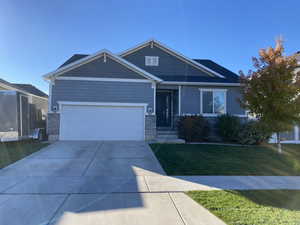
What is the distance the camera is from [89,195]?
179 inches

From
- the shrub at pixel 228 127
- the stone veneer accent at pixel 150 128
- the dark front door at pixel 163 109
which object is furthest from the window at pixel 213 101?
the stone veneer accent at pixel 150 128

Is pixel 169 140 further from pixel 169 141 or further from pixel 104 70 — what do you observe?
pixel 104 70

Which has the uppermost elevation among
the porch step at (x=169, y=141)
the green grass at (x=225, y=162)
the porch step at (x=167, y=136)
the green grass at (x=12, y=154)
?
the porch step at (x=167, y=136)

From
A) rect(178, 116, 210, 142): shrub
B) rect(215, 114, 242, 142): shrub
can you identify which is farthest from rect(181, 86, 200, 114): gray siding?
rect(215, 114, 242, 142): shrub

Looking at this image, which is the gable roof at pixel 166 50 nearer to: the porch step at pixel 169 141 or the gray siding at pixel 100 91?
the gray siding at pixel 100 91

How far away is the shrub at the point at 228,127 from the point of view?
1252cm

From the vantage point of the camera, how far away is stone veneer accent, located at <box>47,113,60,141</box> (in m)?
11.8

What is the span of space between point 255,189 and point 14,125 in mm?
11311

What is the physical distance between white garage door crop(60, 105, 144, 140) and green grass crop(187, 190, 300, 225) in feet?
25.7

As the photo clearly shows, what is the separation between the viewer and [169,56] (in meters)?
15.6

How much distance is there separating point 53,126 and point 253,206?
10.8 metres

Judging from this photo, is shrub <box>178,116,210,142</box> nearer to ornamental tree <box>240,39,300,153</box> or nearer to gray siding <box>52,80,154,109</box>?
gray siding <box>52,80,154,109</box>

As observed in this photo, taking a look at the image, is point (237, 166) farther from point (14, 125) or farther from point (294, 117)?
point (14, 125)

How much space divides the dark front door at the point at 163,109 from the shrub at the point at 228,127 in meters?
3.51
